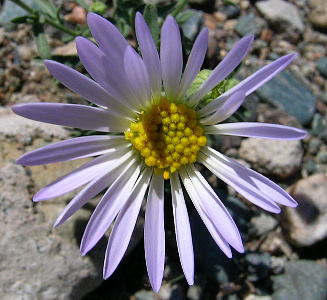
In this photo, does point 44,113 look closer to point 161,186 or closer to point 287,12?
point 161,186

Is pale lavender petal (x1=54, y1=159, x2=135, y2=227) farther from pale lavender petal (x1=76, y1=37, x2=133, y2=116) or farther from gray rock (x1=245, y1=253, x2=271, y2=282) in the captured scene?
gray rock (x1=245, y1=253, x2=271, y2=282)

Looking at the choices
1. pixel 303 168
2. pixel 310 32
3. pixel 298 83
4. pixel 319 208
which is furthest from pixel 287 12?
pixel 319 208

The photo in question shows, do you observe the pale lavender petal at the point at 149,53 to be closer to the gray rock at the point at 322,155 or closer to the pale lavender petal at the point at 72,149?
the pale lavender petal at the point at 72,149

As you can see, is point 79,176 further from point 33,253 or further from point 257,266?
point 257,266

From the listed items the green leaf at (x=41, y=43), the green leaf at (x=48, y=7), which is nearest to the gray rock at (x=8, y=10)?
the green leaf at (x=48, y=7)

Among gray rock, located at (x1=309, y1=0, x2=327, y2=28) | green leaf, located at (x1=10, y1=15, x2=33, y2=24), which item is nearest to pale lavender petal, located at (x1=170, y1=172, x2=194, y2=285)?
green leaf, located at (x1=10, y1=15, x2=33, y2=24)
